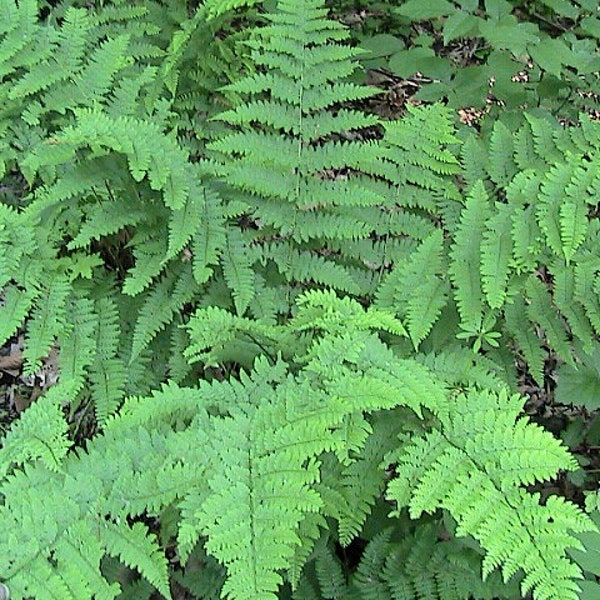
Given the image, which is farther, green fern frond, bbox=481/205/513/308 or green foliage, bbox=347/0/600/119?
green foliage, bbox=347/0/600/119

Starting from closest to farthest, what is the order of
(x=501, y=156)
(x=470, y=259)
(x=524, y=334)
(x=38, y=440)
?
(x=38, y=440) < (x=470, y=259) < (x=524, y=334) < (x=501, y=156)

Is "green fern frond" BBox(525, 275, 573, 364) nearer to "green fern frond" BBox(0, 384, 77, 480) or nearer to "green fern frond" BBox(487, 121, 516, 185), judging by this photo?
"green fern frond" BBox(487, 121, 516, 185)

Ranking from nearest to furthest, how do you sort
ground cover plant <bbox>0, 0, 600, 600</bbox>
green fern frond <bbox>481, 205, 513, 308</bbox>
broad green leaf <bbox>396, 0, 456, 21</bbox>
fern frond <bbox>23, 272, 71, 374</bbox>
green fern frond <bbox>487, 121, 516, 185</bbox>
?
1. ground cover plant <bbox>0, 0, 600, 600</bbox>
2. green fern frond <bbox>481, 205, 513, 308</bbox>
3. fern frond <bbox>23, 272, 71, 374</bbox>
4. green fern frond <bbox>487, 121, 516, 185</bbox>
5. broad green leaf <bbox>396, 0, 456, 21</bbox>

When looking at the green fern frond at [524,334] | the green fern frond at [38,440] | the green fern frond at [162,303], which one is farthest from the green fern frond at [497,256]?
the green fern frond at [38,440]

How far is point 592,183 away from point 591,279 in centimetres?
35

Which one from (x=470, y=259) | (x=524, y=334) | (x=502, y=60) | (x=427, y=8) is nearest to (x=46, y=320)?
(x=470, y=259)

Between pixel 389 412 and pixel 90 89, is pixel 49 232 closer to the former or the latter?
A: pixel 90 89

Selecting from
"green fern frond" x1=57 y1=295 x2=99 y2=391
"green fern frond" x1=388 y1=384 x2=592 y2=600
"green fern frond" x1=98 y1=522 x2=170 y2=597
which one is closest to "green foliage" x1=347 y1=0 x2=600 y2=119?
"green fern frond" x1=388 y1=384 x2=592 y2=600

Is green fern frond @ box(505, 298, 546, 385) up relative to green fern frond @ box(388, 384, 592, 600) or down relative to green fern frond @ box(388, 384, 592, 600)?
down

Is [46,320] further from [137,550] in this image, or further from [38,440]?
[137,550]

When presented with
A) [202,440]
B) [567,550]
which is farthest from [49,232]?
[567,550]

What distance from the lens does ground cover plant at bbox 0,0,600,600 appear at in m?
1.96

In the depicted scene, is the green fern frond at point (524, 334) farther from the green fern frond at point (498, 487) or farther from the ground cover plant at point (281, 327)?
the green fern frond at point (498, 487)

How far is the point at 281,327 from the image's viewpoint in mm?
2602
